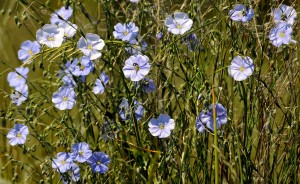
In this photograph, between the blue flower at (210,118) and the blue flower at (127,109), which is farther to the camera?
the blue flower at (127,109)

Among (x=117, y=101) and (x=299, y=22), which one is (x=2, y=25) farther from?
(x=299, y=22)

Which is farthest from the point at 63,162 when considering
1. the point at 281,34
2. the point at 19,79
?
the point at 281,34

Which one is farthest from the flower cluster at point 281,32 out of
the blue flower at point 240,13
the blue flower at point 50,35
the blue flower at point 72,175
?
the blue flower at point 72,175

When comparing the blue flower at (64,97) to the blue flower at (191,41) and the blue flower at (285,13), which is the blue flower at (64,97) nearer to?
the blue flower at (191,41)

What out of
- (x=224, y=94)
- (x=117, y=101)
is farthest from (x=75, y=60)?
(x=224, y=94)

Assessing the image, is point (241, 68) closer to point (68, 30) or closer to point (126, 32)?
point (126, 32)

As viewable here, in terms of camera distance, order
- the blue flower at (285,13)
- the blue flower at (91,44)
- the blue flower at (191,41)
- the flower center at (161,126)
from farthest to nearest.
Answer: the blue flower at (191,41) → the blue flower at (285,13) → the flower center at (161,126) → the blue flower at (91,44)

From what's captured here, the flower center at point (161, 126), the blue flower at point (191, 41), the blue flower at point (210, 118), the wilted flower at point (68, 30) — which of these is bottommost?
the flower center at point (161, 126)
